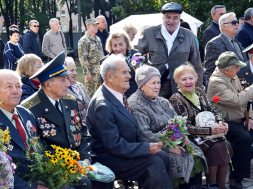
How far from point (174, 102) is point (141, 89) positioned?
0.56m

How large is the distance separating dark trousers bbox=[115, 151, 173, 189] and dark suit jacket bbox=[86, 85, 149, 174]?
55 millimetres

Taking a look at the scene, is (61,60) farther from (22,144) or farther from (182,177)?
(182,177)

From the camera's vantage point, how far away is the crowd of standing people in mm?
3119

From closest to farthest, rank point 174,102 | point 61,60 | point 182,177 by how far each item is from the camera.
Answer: point 61,60 → point 182,177 → point 174,102

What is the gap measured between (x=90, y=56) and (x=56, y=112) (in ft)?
13.4

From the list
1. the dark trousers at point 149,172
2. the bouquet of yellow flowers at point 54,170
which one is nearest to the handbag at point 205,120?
the dark trousers at point 149,172

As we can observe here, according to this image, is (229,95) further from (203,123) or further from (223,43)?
(223,43)

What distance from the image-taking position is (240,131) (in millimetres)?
4422

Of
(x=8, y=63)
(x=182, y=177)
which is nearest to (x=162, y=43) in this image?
(x=182, y=177)

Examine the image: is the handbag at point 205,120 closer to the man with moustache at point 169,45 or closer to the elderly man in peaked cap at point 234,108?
the elderly man in peaked cap at point 234,108

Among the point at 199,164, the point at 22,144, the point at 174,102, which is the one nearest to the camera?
the point at 22,144

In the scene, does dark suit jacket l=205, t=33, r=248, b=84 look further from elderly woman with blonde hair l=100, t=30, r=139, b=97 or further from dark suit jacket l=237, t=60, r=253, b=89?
elderly woman with blonde hair l=100, t=30, r=139, b=97

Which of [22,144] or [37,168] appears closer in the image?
[37,168]

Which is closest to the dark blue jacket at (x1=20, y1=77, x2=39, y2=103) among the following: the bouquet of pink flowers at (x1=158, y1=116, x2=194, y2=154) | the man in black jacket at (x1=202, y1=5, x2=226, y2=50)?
the bouquet of pink flowers at (x1=158, y1=116, x2=194, y2=154)
